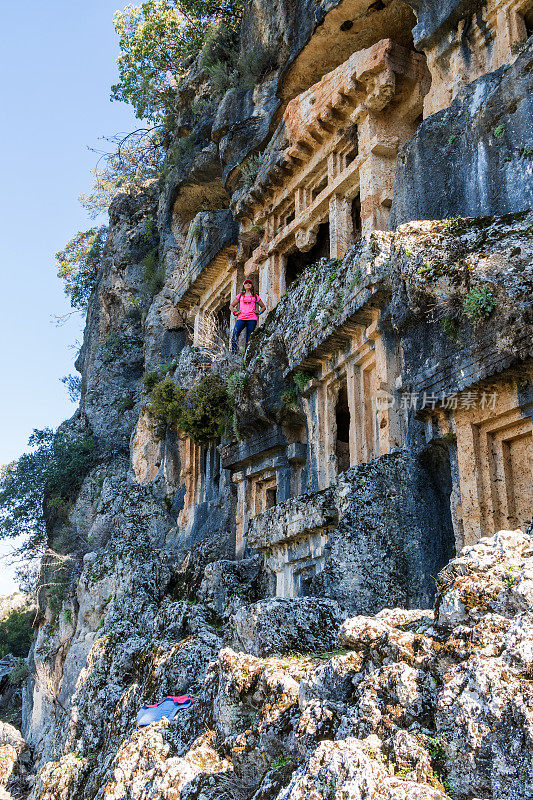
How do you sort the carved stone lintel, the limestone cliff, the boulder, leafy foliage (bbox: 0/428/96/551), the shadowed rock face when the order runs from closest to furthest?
the limestone cliff
the boulder
the shadowed rock face
the carved stone lintel
leafy foliage (bbox: 0/428/96/551)

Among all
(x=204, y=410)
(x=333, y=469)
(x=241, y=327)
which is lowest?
(x=333, y=469)

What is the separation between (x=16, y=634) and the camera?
31.2 meters

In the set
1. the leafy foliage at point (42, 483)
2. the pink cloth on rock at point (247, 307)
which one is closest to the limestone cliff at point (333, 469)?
the pink cloth on rock at point (247, 307)

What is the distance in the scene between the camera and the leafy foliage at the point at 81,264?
107 feet

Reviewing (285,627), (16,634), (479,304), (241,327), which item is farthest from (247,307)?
(16,634)

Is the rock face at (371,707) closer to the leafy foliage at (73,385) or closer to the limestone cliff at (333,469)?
the limestone cliff at (333,469)

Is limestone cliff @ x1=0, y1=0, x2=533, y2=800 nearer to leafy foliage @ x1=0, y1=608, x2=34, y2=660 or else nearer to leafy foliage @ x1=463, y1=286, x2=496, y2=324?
leafy foliage @ x1=463, y1=286, x2=496, y2=324

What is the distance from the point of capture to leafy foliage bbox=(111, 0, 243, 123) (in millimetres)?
26688

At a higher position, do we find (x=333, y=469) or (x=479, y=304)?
(x=479, y=304)

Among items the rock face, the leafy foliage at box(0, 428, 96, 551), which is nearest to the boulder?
the rock face

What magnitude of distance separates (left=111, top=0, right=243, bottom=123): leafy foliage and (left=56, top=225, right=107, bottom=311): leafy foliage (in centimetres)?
545

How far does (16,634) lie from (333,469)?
2418cm

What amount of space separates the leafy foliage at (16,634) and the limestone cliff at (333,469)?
8374mm

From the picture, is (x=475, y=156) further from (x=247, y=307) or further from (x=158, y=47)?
(x=158, y=47)
